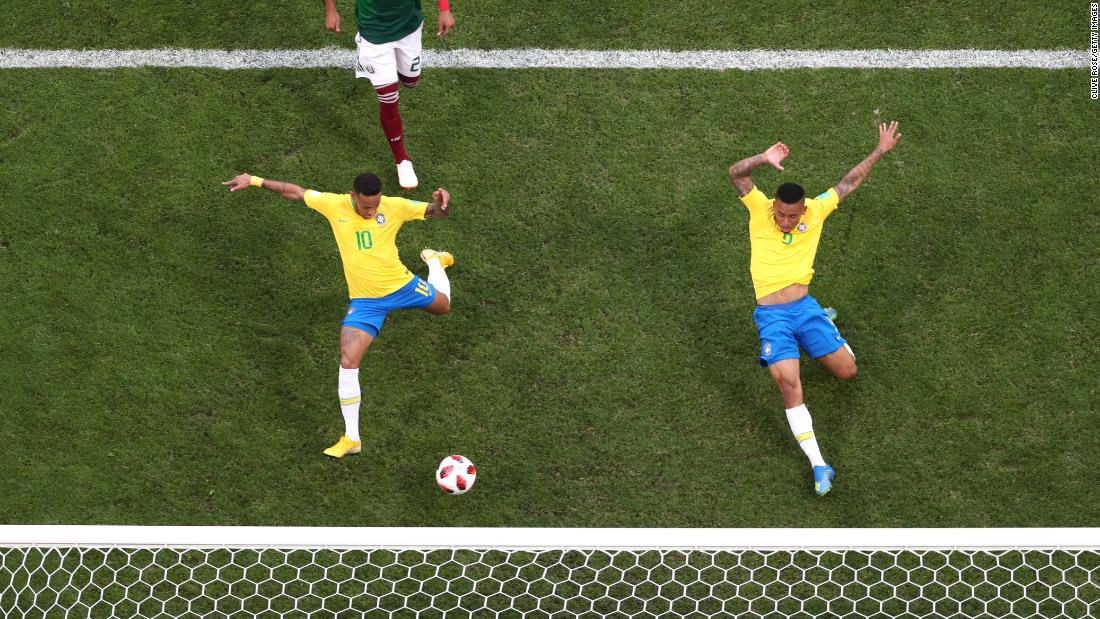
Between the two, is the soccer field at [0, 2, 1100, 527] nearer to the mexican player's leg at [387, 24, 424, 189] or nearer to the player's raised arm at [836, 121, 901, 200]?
the mexican player's leg at [387, 24, 424, 189]

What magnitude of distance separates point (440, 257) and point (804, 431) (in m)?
2.91

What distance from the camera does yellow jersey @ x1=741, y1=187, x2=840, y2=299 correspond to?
24.3 ft

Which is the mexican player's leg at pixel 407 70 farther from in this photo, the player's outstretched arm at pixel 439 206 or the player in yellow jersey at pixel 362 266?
the player's outstretched arm at pixel 439 206

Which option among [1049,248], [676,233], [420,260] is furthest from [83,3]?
[1049,248]

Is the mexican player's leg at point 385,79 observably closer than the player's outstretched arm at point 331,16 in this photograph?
Yes

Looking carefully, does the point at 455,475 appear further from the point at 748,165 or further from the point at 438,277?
the point at 748,165

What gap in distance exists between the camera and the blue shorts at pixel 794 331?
292 inches

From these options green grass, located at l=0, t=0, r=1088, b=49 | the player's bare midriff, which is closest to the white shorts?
green grass, located at l=0, t=0, r=1088, b=49

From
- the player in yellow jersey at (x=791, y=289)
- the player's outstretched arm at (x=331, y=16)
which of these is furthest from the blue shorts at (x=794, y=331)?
the player's outstretched arm at (x=331, y=16)

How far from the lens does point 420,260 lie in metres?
8.35

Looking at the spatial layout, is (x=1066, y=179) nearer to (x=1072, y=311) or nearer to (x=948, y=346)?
(x=1072, y=311)

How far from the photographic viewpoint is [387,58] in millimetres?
7805

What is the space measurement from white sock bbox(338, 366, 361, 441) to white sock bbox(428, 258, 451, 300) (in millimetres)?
883

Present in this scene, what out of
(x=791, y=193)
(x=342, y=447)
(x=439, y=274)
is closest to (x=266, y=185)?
(x=439, y=274)
